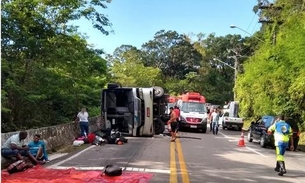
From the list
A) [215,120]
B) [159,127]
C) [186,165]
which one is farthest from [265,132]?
[186,165]

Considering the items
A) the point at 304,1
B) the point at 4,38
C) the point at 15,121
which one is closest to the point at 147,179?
the point at 4,38

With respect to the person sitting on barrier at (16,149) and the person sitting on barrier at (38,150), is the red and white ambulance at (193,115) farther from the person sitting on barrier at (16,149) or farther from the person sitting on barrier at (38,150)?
the person sitting on barrier at (16,149)

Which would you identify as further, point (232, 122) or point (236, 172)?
point (232, 122)

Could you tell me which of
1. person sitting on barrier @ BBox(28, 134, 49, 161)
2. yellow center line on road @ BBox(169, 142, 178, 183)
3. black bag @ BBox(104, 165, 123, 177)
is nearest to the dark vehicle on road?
yellow center line on road @ BBox(169, 142, 178, 183)

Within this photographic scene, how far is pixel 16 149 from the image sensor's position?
34.9 ft

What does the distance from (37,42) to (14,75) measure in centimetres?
170

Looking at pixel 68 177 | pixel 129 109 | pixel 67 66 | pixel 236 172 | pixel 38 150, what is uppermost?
pixel 67 66

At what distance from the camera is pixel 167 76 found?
3499 inches

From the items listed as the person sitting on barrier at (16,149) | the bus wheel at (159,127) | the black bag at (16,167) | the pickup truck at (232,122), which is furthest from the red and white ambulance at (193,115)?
the black bag at (16,167)

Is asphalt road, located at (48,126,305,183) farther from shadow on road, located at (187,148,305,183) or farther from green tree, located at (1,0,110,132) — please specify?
green tree, located at (1,0,110,132)

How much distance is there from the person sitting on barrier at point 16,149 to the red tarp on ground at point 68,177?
1.36 metres

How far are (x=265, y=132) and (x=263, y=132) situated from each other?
1.13ft

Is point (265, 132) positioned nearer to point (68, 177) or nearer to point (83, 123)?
point (83, 123)

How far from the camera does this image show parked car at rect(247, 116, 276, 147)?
1865 centimetres
